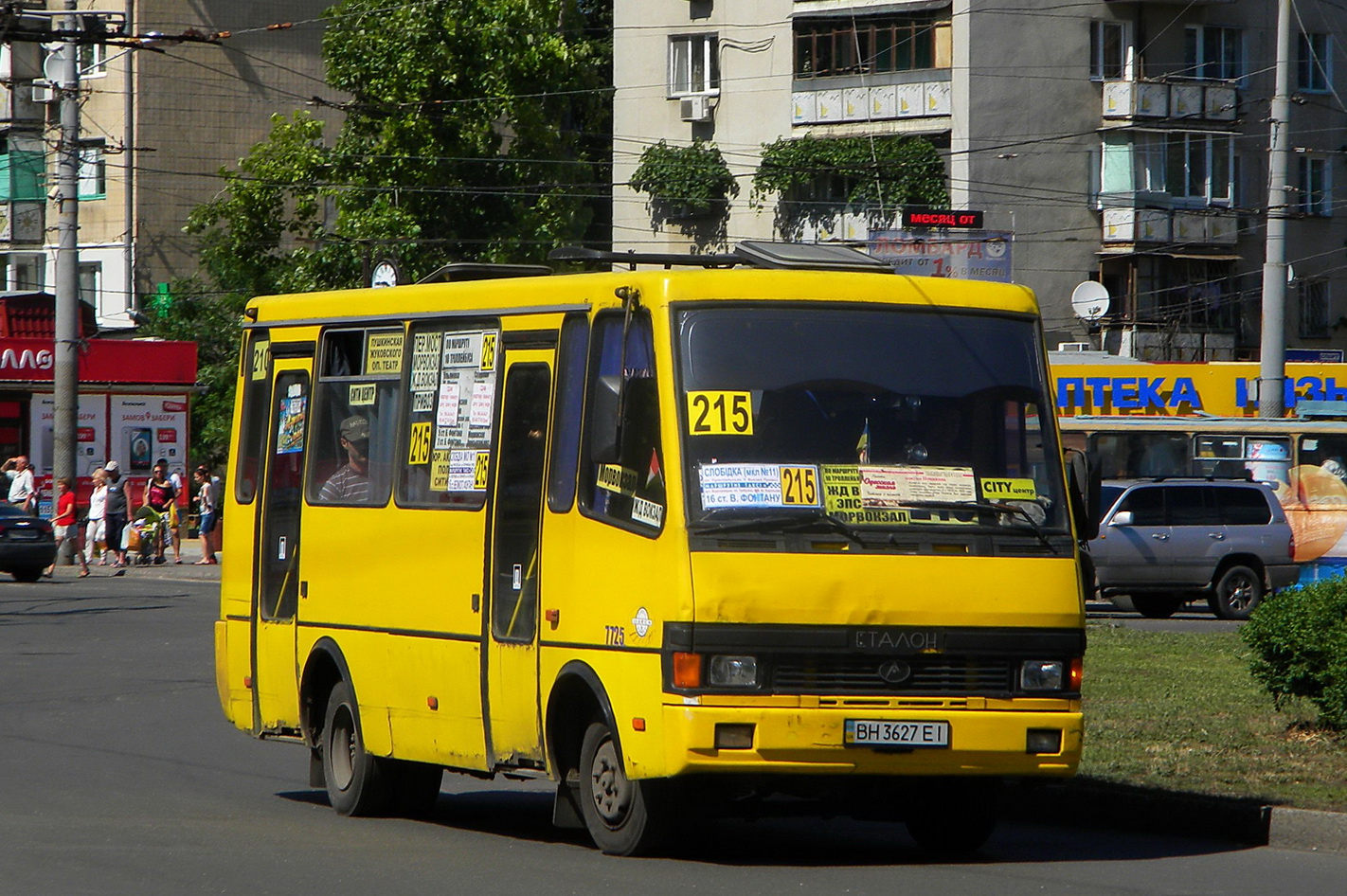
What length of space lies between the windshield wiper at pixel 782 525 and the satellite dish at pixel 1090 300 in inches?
1422

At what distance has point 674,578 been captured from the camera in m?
8.20

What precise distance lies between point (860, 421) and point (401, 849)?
112 inches

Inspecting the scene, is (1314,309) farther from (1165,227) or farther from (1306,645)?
(1306,645)

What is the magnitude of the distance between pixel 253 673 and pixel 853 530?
4537mm

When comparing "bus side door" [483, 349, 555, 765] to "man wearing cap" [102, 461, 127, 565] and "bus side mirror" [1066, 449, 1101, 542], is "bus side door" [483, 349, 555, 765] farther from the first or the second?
"man wearing cap" [102, 461, 127, 565]

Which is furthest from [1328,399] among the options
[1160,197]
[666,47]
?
[666,47]

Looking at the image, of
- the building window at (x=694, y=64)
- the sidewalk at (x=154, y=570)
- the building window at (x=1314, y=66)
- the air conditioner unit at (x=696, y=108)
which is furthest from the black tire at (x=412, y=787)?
the building window at (x=1314, y=66)

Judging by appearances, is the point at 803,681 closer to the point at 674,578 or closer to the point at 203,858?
the point at 674,578

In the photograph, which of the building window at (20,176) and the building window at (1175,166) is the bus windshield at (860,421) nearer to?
the building window at (1175,166)

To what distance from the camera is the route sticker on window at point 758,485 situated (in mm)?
8359

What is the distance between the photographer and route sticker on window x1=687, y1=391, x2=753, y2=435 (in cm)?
847

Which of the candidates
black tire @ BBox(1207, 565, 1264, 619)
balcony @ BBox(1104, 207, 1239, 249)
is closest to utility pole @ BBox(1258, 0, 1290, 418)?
black tire @ BBox(1207, 565, 1264, 619)

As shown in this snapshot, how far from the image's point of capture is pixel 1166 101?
163ft

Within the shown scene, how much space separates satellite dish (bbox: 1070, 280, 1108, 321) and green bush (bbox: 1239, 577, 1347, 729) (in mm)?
32175
